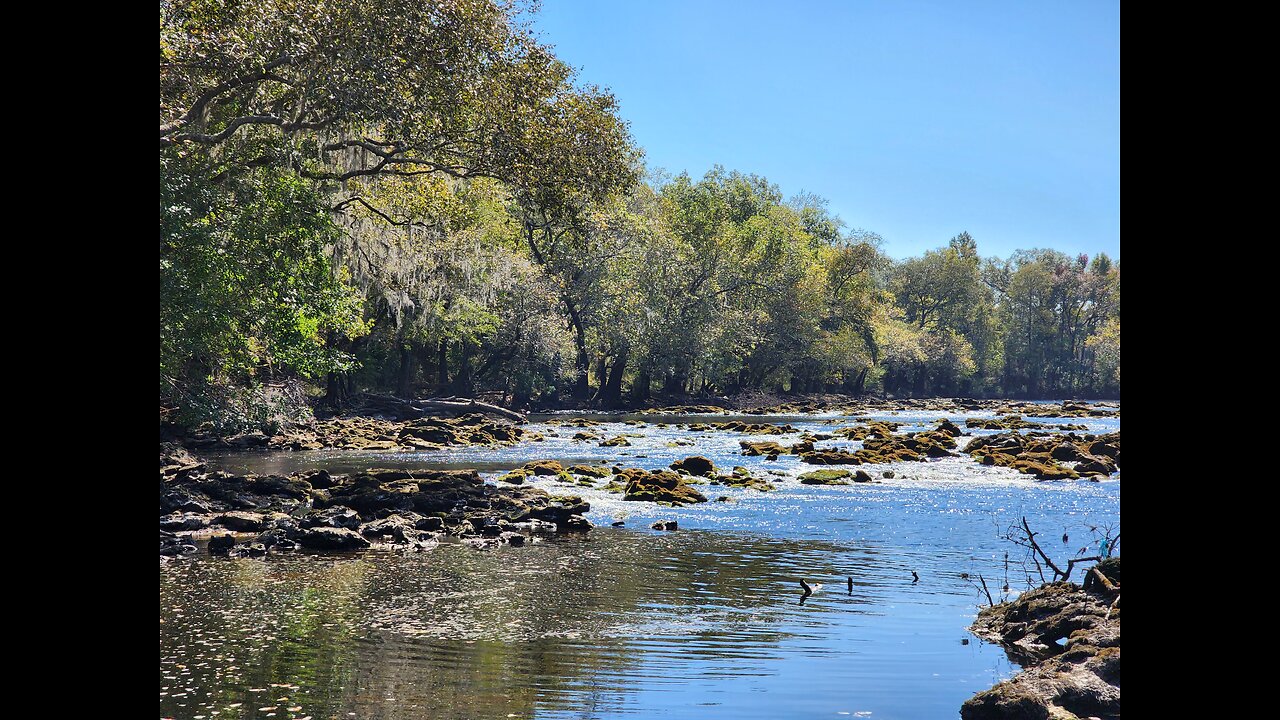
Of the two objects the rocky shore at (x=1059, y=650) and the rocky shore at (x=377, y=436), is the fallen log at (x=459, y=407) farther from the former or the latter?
the rocky shore at (x=1059, y=650)

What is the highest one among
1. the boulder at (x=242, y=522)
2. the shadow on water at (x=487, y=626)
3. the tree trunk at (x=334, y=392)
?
the tree trunk at (x=334, y=392)

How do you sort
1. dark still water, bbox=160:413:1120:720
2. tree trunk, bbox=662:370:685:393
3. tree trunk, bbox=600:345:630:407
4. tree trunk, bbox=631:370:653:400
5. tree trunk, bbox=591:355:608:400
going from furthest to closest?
tree trunk, bbox=662:370:685:393 < tree trunk, bbox=631:370:653:400 < tree trunk, bbox=591:355:608:400 < tree trunk, bbox=600:345:630:407 < dark still water, bbox=160:413:1120:720

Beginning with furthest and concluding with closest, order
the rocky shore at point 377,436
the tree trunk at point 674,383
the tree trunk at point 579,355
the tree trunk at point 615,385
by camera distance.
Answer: the tree trunk at point 674,383 → the tree trunk at point 615,385 → the tree trunk at point 579,355 → the rocky shore at point 377,436

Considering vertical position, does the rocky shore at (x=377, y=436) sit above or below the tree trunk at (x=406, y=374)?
below

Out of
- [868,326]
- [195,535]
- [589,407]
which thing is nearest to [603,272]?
[589,407]

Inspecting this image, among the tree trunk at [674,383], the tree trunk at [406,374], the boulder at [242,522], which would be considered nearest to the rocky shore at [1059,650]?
the boulder at [242,522]

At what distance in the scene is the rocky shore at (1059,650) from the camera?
6.56 meters

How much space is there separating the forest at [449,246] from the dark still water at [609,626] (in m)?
8.47

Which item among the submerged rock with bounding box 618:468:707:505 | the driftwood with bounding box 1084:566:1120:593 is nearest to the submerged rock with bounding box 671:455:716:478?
the submerged rock with bounding box 618:468:707:505

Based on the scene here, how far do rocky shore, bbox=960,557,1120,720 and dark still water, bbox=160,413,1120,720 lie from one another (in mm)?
350

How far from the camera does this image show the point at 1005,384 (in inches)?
4176

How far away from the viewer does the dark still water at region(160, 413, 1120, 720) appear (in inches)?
286

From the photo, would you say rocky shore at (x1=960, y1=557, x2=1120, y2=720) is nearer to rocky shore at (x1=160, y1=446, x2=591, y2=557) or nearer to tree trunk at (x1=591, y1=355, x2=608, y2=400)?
rocky shore at (x1=160, y1=446, x2=591, y2=557)
